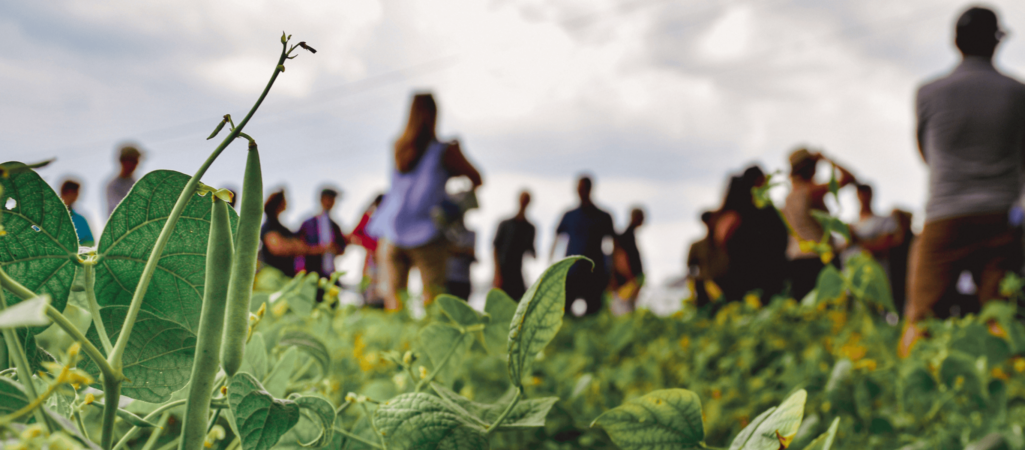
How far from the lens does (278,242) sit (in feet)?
12.9

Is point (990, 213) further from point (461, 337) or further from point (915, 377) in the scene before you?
point (461, 337)

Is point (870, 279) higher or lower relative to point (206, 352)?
lower

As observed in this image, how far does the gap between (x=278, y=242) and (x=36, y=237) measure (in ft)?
12.5

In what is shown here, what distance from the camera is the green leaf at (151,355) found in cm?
30

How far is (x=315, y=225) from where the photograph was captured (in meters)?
4.61

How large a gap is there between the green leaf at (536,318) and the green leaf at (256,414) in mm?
111

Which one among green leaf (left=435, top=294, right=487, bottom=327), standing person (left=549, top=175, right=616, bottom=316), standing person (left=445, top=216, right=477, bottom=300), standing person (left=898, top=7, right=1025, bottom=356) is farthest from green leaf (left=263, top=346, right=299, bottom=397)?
standing person (left=549, top=175, right=616, bottom=316)

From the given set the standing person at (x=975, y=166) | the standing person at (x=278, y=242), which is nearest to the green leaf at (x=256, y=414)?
the standing person at (x=975, y=166)

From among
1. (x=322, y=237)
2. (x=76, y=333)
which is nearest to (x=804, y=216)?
(x=322, y=237)

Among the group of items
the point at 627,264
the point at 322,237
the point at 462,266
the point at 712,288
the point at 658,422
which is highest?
the point at 658,422

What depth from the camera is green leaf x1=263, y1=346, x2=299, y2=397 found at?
49cm

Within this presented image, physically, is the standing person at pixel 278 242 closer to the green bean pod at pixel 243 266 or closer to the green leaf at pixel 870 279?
the green leaf at pixel 870 279

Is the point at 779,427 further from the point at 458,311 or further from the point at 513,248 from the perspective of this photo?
the point at 513,248

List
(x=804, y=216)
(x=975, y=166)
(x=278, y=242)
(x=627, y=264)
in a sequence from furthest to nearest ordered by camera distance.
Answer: (x=627, y=264), (x=804, y=216), (x=278, y=242), (x=975, y=166)
